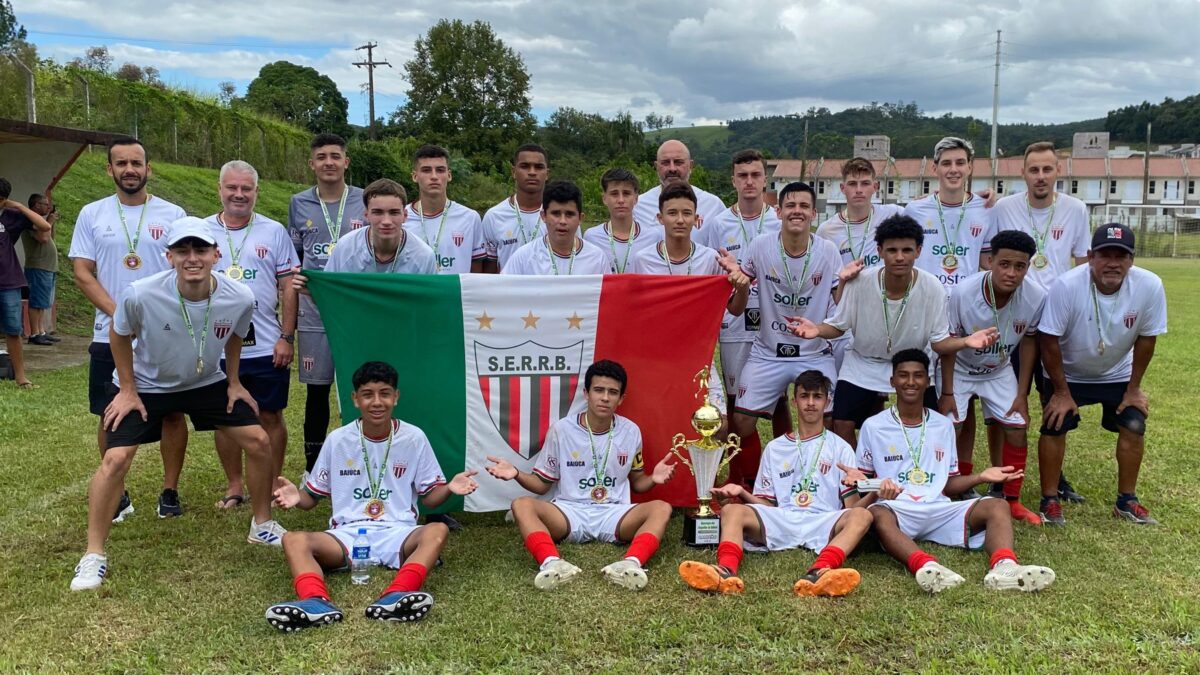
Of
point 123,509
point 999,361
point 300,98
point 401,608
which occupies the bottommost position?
point 123,509

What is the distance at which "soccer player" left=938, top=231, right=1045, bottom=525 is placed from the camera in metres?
5.44

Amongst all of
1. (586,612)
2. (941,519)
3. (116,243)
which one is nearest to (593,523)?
(586,612)

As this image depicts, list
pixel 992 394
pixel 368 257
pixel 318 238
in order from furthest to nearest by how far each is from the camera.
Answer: pixel 318 238
pixel 992 394
pixel 368 257

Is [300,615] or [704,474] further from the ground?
[704,474]

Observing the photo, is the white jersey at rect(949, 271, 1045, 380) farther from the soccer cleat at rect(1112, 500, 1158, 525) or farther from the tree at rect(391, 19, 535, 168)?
the tree at rect(391, 19, 535, 168)

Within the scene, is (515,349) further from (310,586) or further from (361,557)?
(310,586)

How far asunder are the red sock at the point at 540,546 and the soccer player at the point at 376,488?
416 millimetres

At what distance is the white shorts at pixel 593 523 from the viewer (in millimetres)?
4930

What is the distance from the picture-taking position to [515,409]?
5.42 meters

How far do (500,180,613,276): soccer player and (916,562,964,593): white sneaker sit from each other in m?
2.63

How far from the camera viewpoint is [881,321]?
210 inches

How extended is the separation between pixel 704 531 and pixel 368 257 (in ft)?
A: 8.67

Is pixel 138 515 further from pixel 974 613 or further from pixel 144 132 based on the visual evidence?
pixel 144 132

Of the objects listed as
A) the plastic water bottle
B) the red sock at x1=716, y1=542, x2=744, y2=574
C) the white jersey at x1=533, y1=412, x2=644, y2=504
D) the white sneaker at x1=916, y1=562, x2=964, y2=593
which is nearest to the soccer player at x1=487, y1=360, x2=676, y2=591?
the white jersey at x1=533, y1=412, x2=644, y2=504
